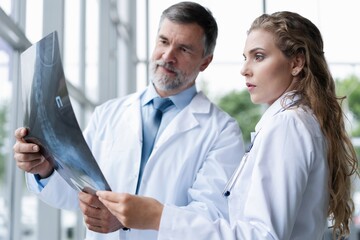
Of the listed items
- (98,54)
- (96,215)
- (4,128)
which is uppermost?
(98,54)

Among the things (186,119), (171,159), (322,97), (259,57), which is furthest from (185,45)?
(322,97)

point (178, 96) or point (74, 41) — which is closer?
point (178, 96)

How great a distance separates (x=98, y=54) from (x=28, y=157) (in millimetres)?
3011

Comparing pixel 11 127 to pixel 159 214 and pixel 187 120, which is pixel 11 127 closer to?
pixel 187 120

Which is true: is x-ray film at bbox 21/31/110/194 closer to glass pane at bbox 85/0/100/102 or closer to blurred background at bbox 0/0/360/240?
blurred background at bbox 0/0/360/240

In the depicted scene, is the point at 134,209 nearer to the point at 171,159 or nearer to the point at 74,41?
the point at 171,159

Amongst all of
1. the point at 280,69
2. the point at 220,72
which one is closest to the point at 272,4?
the point at 220,72

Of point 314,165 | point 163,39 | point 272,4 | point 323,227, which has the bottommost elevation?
point 323,227

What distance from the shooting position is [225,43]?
6.02 metres

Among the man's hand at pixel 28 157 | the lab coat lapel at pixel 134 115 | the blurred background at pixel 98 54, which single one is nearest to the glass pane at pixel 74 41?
the blurred background at pixel 98 54

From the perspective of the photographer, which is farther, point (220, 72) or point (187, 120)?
point (220, 72)

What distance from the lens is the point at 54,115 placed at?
1.10 metres

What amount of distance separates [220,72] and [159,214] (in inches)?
213

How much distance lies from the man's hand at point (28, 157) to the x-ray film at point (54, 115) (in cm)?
4
